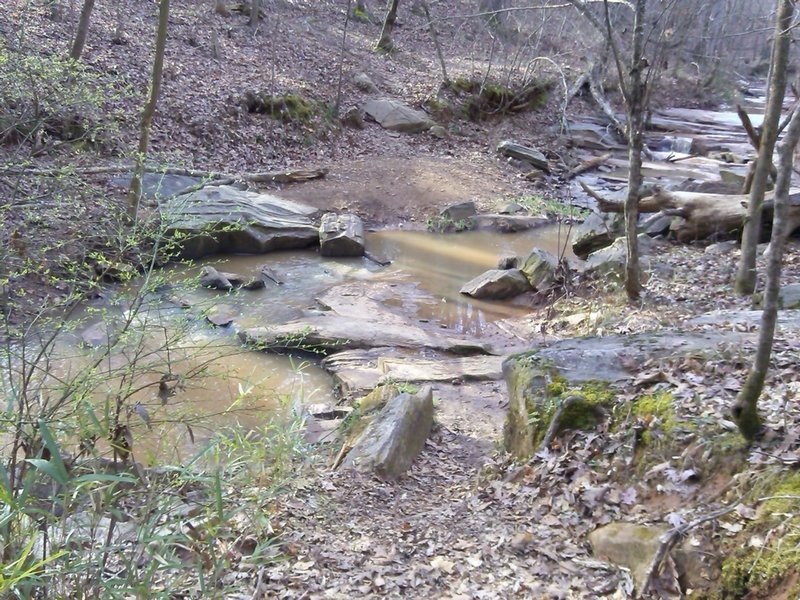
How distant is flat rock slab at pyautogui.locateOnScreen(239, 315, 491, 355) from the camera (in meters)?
8.69

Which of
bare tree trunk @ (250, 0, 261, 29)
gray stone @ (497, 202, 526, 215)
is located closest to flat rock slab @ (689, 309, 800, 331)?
gray stone @ (497, 202, 526, 215)

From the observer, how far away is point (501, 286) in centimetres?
1105

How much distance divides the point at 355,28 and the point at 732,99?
21327 millimetres

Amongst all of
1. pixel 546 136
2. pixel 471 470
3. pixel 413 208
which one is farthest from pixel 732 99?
pixel 471 470

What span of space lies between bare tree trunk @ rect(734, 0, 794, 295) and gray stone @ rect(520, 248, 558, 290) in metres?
3.04

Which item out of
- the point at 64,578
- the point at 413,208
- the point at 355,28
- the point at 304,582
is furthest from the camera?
the point at 355,28

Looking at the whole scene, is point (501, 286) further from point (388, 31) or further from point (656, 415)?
point (388, 31)

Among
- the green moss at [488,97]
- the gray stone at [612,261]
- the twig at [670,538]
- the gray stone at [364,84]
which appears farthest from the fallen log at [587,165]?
the twig at [670,538]

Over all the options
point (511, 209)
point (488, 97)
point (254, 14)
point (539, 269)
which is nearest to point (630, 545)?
point (539, 269)

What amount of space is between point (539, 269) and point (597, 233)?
4.92ft

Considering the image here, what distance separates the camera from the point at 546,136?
901 inches

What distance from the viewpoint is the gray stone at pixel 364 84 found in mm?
20641

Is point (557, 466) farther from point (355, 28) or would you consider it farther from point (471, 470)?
point (355, 28)

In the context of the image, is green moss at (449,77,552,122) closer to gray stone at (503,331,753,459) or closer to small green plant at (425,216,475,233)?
small green plant at (425,216,475,233)
